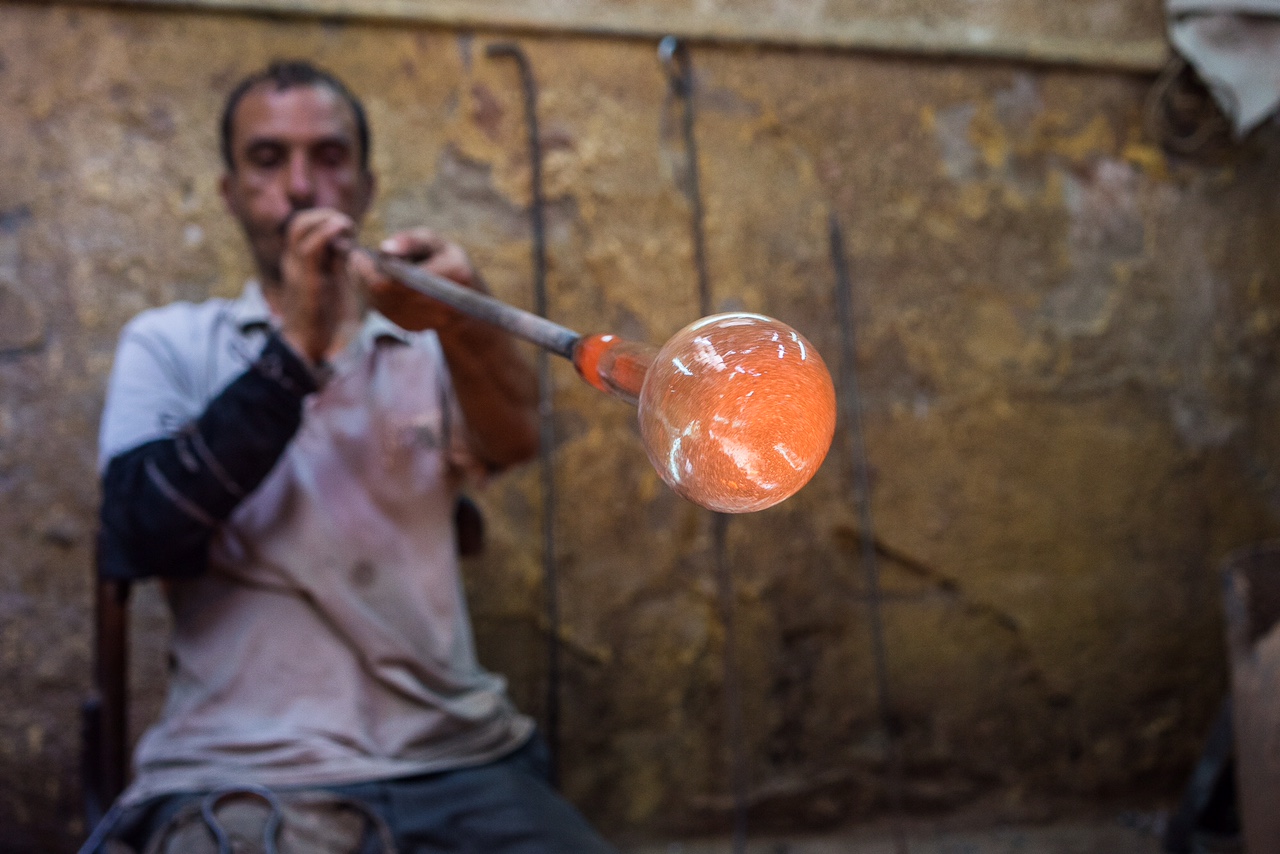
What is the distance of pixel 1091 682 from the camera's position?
222 centimetres

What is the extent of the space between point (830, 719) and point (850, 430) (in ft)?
1.92

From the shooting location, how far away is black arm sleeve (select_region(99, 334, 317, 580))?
1252 mm

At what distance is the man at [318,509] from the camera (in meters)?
1.26

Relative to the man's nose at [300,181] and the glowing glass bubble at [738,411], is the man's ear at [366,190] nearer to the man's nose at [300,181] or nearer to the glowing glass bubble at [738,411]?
the man's nose at [300,181]

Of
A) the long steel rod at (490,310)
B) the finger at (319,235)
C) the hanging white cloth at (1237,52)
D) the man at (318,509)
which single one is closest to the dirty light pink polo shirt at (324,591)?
the man at (318,509)

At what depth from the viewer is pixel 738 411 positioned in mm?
547

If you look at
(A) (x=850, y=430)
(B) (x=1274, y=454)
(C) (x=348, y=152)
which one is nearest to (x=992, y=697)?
(A) (x=850, y=430)

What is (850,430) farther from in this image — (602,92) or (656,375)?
(656,375)

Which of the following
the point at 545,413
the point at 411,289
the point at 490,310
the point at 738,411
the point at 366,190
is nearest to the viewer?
the point at 738,411

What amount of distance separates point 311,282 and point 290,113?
1.46 ft

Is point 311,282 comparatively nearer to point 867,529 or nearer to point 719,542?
point 719,542

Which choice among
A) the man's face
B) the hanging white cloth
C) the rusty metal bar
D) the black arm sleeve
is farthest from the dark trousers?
the hanging white cloth

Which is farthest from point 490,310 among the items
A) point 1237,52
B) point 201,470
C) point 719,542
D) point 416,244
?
point 1237,52

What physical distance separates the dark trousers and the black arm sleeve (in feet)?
0.97
